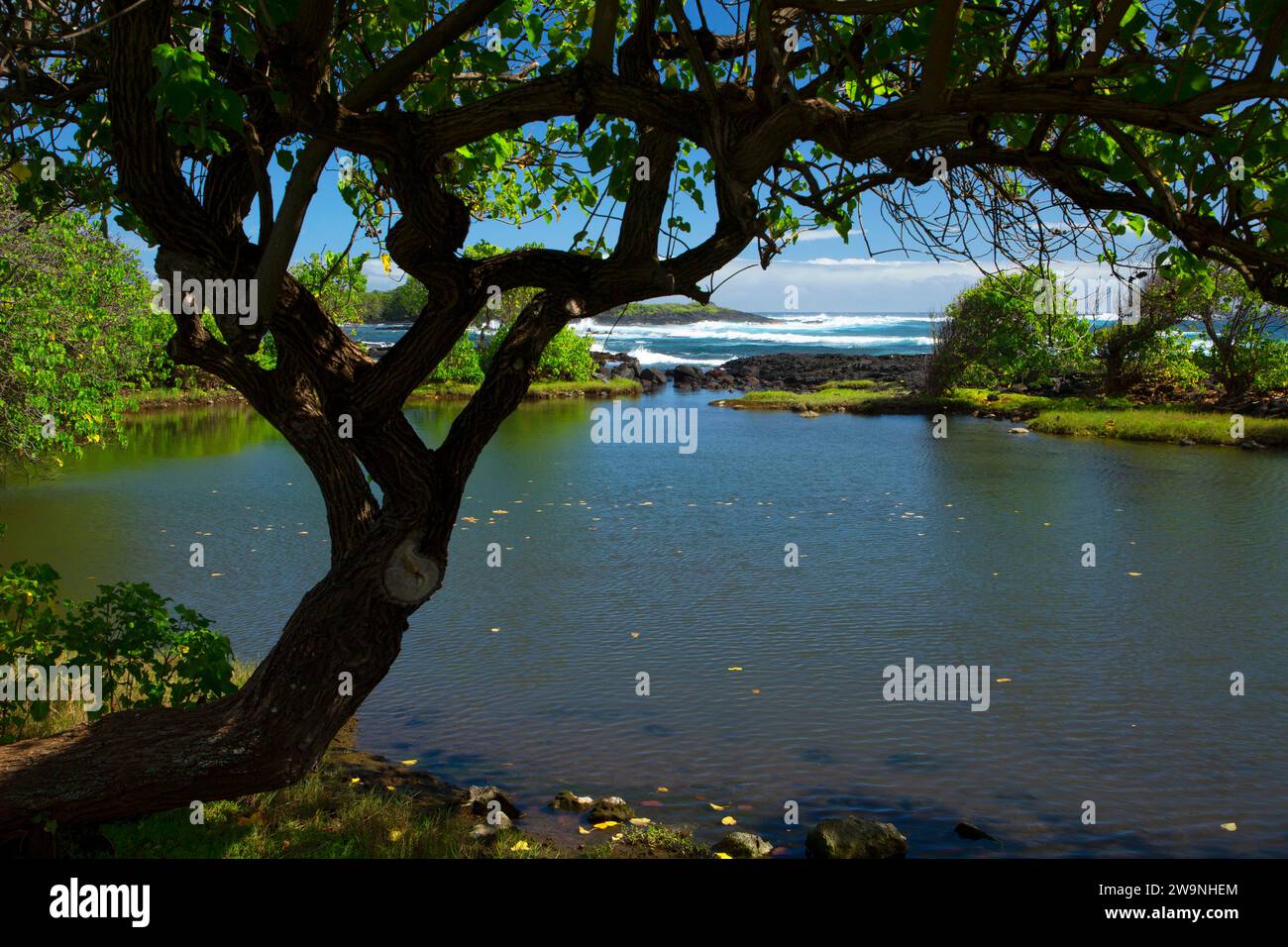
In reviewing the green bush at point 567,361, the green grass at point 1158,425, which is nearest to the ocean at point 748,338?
the green bush at point 567,361

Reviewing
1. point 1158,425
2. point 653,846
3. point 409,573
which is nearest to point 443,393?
point 1158,425

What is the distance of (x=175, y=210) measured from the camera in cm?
465

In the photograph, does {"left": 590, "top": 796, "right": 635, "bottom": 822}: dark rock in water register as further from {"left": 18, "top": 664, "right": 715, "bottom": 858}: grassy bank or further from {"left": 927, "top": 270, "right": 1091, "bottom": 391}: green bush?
{"left": 927, "top": 270, "right": 1091, "bottom": 391}: green bush

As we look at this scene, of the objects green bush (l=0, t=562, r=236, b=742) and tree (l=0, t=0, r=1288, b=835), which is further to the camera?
green bush (l=0, t=562, r=236, b=742)

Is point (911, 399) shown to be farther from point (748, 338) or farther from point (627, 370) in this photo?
point (748, 338)

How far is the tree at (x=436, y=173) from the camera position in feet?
14.0

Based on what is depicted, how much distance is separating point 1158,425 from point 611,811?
2477 cm

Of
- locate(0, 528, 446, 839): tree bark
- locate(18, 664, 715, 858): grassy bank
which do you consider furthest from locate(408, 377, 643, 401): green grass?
locate(0, 528, 446, 839): tree bark

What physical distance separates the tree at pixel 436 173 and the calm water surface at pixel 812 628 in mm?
2454

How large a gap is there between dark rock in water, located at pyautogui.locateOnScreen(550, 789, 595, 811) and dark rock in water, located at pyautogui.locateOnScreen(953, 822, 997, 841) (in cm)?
231

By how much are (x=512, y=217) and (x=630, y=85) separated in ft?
14.3

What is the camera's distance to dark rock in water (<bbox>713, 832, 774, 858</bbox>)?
6.08 m

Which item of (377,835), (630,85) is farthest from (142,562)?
(630,85)

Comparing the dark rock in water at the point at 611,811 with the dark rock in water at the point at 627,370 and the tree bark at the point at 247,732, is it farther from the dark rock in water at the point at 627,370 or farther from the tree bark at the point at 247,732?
the dark rock in water at the point at 627,370
